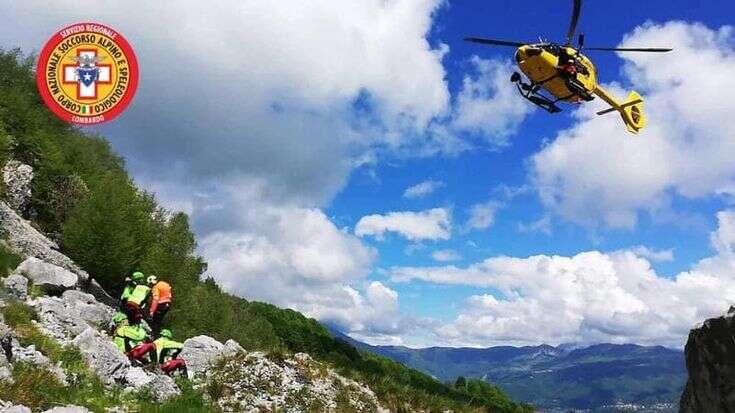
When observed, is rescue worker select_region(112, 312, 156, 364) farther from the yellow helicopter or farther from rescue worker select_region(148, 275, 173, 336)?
the yellow helicopter

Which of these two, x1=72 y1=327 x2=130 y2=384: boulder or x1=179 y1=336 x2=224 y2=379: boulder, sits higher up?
x1=179 y1=336 x2=224 y2=379: boulder

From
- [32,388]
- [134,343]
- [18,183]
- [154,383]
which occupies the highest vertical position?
[18,183]

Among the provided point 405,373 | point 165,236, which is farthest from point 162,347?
point 405,373

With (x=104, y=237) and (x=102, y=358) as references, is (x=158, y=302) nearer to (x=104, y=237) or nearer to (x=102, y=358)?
(x=102, y=358)

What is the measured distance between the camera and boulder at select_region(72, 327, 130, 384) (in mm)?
15008

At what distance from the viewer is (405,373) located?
12312cm

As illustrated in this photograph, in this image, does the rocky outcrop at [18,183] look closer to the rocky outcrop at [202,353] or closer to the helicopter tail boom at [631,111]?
the rocky outcrop at [202,353]

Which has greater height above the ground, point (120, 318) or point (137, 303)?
point (137, 303)

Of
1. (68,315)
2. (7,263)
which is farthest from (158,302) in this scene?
(7,263)

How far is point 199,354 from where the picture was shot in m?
23.0

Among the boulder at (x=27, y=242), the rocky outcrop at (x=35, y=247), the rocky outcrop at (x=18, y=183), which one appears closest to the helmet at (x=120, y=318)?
the rocky outcrop at (x=35, y=247)

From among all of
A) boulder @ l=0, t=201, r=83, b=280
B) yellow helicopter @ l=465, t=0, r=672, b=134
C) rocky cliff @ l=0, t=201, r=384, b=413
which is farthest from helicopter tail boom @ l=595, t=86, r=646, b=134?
boulder @ l=0, t=201, r=83, b=280

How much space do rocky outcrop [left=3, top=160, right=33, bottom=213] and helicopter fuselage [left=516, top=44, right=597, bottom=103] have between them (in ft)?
113

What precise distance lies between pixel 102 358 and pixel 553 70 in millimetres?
31526
